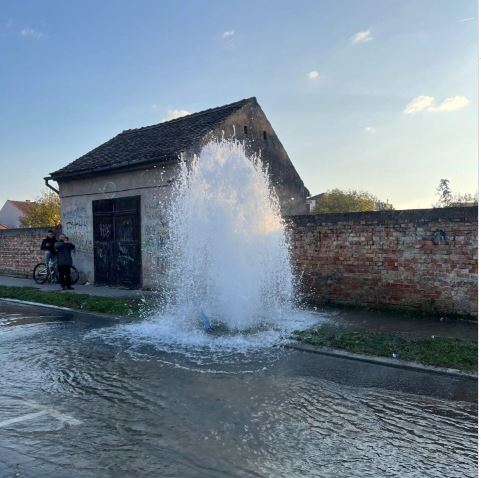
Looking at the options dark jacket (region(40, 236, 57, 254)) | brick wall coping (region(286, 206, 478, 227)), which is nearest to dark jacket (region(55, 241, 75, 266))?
dark jacket (region(40, 236, 57, 254))

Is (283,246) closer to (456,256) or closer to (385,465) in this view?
(456,256)

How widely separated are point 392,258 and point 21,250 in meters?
15.4

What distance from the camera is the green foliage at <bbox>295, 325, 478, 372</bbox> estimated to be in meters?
5.97

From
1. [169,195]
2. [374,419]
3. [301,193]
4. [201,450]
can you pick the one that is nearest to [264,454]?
[201,450]

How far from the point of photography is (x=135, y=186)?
14.0 meters

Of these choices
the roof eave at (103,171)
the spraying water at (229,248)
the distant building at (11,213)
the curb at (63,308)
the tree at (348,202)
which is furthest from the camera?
the distant building at (11,213)

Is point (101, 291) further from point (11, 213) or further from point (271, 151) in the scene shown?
point (11, 213)

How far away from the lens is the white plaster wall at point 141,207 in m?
13.3

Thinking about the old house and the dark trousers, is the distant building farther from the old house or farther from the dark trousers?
the dark trousers

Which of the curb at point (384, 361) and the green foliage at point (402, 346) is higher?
the green foliage at point (402, 346)

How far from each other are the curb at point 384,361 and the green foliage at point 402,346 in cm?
12

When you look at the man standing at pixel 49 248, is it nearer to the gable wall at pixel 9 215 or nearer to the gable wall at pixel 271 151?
the gable wall at pixel 271 151

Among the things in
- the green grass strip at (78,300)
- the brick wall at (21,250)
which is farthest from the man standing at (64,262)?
the brick wall at (21,250)

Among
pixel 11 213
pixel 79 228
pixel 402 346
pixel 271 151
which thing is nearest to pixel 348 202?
pixel 271 151
